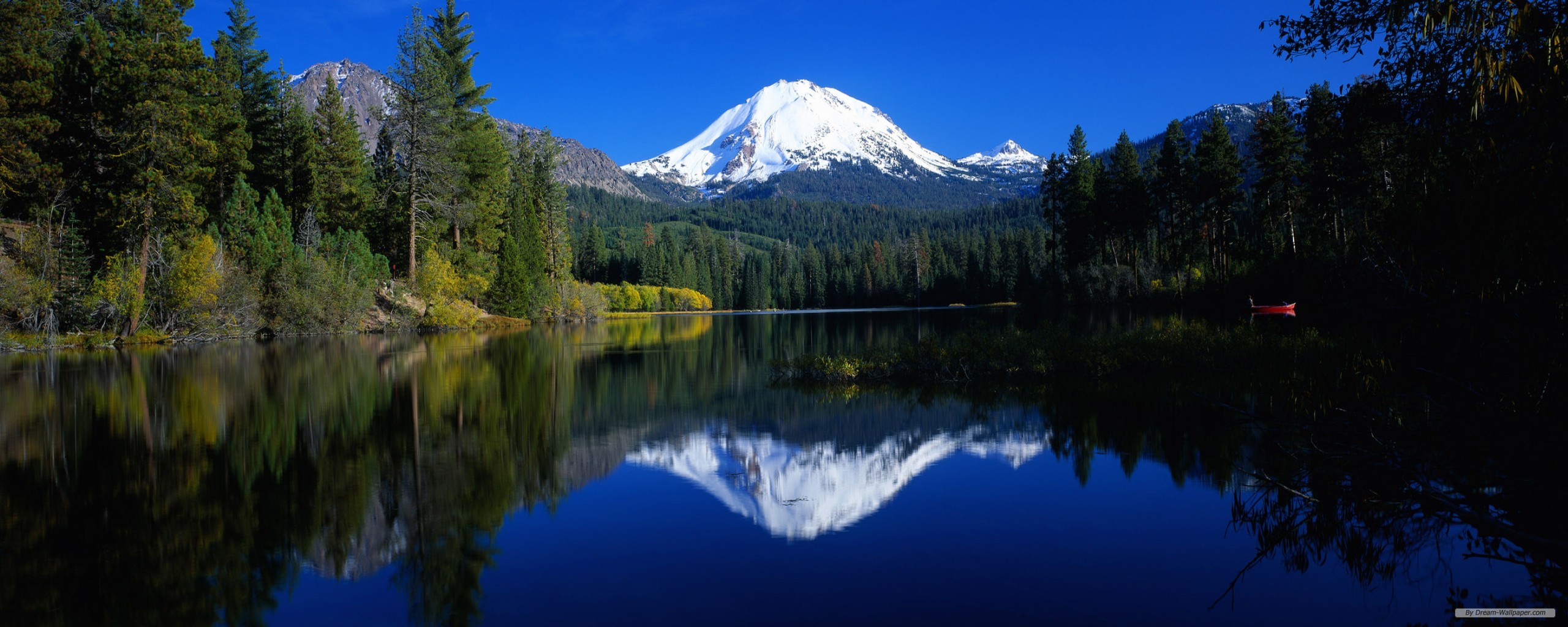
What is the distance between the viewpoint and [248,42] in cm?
5009

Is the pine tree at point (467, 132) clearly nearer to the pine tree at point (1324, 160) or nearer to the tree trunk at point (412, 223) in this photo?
the tree trunk at point (412, 223)

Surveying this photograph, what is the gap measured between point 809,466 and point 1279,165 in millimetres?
44016

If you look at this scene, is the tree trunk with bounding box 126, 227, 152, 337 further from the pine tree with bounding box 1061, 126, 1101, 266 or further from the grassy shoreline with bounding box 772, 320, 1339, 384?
the pine tree with bounding box 1061, 126, 1101, 266

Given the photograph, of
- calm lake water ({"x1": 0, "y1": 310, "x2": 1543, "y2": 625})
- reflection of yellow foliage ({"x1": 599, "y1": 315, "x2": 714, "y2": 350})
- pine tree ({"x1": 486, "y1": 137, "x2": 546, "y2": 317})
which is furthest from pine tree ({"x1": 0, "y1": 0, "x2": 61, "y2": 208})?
pine tree ({"x1": 486, "y1": 137, "x2": 546, "y2": 317})

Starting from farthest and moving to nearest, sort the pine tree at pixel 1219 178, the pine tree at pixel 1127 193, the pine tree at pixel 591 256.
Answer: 1. the pine tree at pixel 591 256
2. the pine tree at pixel 1127 193
3. the pine tree at pixel 1219 178

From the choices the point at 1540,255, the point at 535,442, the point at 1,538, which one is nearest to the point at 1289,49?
the point at 1540,255

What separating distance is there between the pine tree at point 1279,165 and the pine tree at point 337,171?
54670 millimetres

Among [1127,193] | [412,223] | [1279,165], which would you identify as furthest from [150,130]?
[1127,193]

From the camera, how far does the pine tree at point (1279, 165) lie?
43.4 metres

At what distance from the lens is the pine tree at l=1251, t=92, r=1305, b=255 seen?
43375mm

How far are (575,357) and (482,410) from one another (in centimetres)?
1246

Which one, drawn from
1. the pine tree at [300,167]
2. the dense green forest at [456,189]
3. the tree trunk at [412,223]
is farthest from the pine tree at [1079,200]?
the pine tree at [300,167]

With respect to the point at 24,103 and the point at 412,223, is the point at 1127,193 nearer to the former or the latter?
the point at 412,223

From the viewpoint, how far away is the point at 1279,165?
1736 inches
